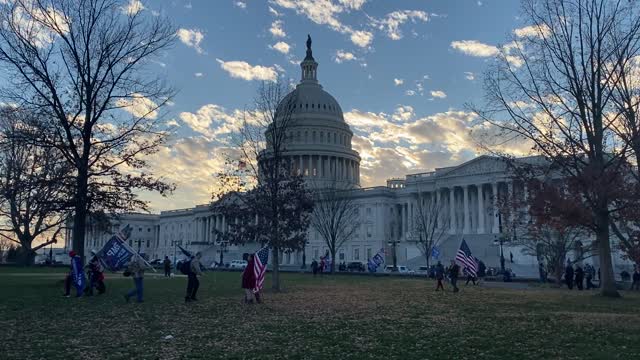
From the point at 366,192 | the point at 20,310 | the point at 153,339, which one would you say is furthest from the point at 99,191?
the point at 366,192

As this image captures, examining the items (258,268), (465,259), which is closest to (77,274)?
(258,268)

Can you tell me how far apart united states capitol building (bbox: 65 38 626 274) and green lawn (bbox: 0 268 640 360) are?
40633 mm

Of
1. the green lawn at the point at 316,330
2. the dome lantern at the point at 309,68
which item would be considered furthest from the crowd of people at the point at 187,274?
the dome lantern at the point at 309,68

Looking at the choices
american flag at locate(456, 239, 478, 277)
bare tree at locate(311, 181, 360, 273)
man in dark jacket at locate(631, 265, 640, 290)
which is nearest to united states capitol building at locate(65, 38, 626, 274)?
bare tree at locate(311, 181, 360, 273)

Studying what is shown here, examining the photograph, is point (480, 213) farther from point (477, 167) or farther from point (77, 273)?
point (77, 273)

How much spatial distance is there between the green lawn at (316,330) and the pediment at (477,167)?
72990 mm

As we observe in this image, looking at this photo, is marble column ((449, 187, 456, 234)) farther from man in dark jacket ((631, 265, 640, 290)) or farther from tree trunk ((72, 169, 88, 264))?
tree trunk ((72, 169, 88, 264))

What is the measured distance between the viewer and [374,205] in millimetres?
114188

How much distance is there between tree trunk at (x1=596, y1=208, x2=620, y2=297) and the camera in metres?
27.4

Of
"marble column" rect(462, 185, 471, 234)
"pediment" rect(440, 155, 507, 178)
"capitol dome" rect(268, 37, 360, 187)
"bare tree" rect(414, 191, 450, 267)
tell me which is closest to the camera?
"bare tree" rect(414, 191, 450, 267)

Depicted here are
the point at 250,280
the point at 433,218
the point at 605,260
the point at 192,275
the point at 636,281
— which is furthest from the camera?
the point at 433,218

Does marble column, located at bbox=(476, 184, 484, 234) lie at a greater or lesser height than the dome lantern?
lesser

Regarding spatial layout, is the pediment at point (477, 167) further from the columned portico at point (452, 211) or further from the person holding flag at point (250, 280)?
the person holding flag at point (250, 280)

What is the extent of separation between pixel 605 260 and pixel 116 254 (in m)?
24.8
